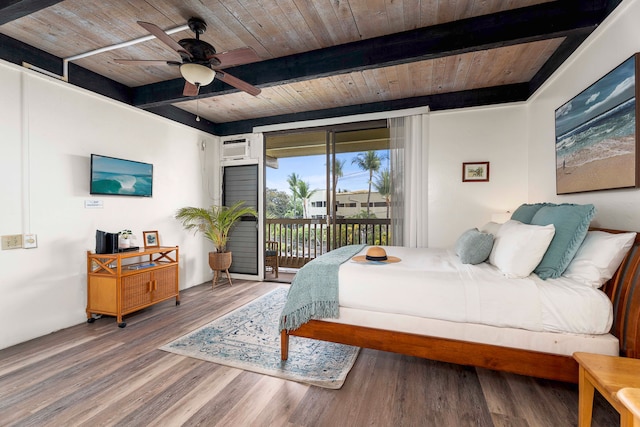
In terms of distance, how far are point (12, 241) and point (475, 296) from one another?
3713mm

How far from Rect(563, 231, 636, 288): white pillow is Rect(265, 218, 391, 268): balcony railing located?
9.36 feet

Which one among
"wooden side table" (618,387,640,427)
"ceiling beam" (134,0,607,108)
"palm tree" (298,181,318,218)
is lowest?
"wooden side table" (618,387,640,427)

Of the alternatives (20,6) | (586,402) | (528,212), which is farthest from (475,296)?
(20,6)

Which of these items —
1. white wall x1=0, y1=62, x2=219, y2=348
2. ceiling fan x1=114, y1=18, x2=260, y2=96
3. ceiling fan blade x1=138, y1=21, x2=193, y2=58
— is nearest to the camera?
ceiling fan blade x1=138, y1=21, x2=193, y2=58

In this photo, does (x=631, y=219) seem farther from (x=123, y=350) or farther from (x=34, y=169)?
(x=34, y=169)

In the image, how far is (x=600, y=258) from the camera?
5.30 ft

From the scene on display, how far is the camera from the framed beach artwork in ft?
5.63

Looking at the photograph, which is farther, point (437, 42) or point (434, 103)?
point (434, 103)

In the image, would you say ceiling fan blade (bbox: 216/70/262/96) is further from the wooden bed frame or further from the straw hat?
the wooden bed frame

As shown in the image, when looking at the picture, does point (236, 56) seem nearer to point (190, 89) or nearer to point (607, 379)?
point (190, 89)

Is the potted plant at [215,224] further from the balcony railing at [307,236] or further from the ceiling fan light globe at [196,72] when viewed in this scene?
the ceiling fan light globe at [196,72]

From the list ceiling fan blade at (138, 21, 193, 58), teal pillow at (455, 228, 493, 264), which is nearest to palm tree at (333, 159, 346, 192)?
teal pillow at (455, 228, 493, 264)

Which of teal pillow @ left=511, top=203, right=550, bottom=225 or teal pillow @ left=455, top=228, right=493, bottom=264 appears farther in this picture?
teal pillow @ left=511, top=203, right=550, bottom=225

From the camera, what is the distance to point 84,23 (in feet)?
7.30
